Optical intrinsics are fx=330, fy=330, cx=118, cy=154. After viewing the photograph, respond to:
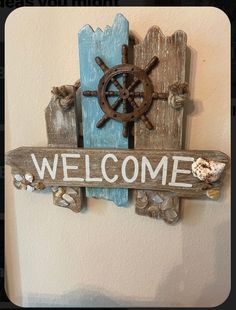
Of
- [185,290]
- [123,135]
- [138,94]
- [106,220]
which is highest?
[138,94]

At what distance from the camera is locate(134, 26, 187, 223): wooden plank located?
0.80 metres

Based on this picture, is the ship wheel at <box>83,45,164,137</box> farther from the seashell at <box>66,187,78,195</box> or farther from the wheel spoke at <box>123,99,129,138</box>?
→ the seashell at <box>66,187,78,195</box>

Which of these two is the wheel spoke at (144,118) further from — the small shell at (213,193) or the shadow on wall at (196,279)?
the shadow on wall at (196,279)

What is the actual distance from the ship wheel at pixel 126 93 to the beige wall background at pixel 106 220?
0.38 feet

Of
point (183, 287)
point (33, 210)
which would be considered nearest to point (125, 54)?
point (33, 210)

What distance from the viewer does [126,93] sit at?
2.70 ft

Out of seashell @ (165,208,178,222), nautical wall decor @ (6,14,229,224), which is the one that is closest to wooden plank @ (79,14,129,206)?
nautical wall decor @ (6,14,229,224)

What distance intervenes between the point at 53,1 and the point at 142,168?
1.69 feet

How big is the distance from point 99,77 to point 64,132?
174mm

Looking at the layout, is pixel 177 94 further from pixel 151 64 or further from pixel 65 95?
pixel 65 95

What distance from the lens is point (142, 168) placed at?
2.79 feet

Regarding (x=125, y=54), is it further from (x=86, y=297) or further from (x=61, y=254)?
(x=86, y=297)

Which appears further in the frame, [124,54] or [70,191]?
[70,191]

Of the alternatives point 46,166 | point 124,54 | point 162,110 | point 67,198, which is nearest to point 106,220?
point 67,198
